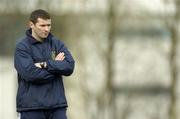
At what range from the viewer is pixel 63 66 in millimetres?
9242

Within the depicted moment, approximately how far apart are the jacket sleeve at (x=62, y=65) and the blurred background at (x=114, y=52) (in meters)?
29.7

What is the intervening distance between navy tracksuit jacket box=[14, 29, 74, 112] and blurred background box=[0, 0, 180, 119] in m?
29.8

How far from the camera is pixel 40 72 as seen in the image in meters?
9.19

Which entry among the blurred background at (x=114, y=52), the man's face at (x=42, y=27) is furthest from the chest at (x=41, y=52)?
the blurred background at (x=114, y=52)

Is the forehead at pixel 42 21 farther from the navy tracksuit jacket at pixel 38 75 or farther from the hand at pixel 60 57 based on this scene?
the hand at pixel 60 57

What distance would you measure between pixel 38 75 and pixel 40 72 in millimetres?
91

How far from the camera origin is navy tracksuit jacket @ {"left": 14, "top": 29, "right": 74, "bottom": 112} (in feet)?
30.0

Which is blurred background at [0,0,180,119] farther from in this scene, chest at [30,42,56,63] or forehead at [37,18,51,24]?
forehead at [37,18,51,24]

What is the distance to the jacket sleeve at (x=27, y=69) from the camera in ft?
29.8

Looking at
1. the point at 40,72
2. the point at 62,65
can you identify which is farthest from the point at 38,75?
the point at 62,65

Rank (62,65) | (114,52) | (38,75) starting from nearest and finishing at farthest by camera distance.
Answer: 1. (38,75)
2. (62,65)
3. (114,52)

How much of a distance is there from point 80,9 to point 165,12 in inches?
173

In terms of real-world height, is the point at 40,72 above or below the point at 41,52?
below

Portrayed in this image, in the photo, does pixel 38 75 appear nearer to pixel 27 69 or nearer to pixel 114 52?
pixel 27 69
